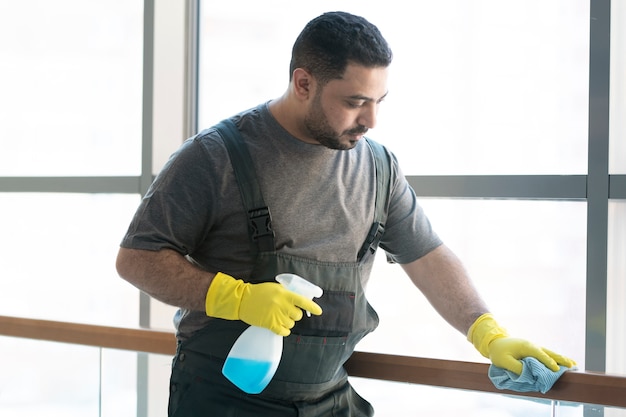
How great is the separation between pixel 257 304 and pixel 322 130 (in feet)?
1.40

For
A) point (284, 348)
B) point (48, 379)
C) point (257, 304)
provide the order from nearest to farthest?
point (257, 304)
point (284, 348)
point (48, 379)

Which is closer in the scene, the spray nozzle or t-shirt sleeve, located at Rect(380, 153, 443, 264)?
the spray nozzle

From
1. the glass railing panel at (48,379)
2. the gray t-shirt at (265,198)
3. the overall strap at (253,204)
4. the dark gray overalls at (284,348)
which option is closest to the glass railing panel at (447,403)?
the dark gray overalls at (284,348)

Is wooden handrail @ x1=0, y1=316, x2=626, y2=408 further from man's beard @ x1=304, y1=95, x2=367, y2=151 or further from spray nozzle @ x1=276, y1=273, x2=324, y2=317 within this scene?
man's beard @ x1=304, y1=95, x2=367, y2=151

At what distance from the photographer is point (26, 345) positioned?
227cm

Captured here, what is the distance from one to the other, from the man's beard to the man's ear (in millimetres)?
34

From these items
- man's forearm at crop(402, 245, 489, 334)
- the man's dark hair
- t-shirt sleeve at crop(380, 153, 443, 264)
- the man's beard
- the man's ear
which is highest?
the man's dark hair

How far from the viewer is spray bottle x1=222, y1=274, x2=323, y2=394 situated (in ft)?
4.91

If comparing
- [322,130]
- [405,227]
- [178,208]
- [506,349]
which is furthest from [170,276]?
[506,349]

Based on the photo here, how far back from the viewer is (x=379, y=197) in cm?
175

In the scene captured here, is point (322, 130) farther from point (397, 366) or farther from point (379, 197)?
point (397, 366)

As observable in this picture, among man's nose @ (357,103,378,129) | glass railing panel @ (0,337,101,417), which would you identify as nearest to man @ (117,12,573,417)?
man's nose @ (357,103,378,129)

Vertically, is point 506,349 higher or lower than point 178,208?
lower

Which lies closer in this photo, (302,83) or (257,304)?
(257,304)
